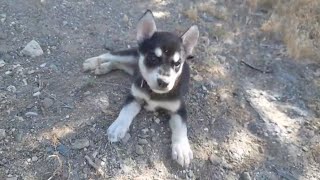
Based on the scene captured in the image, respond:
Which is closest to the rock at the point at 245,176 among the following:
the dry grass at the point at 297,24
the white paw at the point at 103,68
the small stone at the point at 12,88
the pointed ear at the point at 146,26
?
the pointed ear at the point at 146,26

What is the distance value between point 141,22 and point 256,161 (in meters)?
1.59

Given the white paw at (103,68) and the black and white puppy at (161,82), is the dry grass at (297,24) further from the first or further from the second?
the white paw at (103,68)

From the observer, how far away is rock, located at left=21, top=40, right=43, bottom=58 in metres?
4.62

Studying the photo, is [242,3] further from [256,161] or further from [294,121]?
[256,161]

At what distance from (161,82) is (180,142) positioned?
58 centimetres

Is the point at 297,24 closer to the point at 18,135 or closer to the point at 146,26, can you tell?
the point at 146,26

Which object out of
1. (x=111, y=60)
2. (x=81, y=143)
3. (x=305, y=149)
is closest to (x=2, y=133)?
(x=81, y=143)

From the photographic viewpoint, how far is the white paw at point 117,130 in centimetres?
383

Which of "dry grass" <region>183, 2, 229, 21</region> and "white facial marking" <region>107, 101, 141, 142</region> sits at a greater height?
"white facial marking" <region>107, 101, 141, 142</region>

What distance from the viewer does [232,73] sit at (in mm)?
4918

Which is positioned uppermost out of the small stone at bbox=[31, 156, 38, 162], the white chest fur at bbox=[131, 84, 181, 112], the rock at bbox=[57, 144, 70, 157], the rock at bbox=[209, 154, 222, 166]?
the white chest fur at bbox=[131, 84, 181, 112]

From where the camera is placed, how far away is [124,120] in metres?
3.92

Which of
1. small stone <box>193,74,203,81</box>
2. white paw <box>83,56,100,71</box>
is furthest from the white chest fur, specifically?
small stone <box>193,74,203,81</box>

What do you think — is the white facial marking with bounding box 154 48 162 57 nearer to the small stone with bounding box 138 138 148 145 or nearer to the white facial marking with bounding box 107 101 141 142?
the white facial marking with bounding box 107 101 141 142
